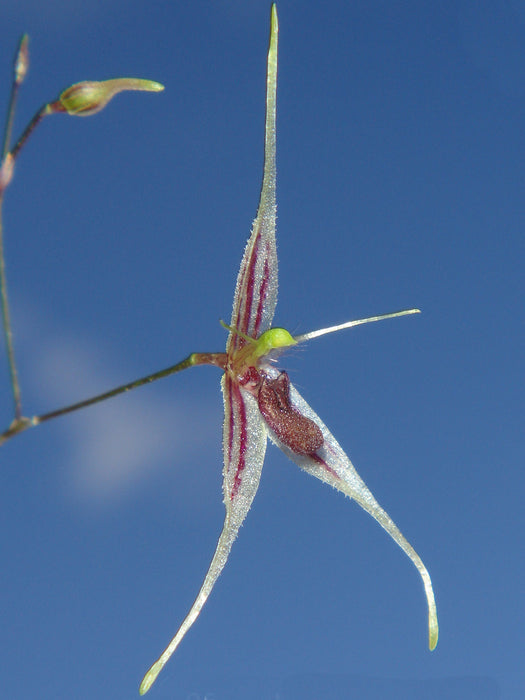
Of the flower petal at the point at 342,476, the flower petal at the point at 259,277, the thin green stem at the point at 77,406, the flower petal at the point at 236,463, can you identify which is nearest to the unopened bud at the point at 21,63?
the thin green stem at the point at 77,406

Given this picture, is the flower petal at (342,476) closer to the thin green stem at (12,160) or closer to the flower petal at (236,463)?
the flower petal at (236,463)

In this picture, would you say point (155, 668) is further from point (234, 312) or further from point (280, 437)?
point (234, 312)

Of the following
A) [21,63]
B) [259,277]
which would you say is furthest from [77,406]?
[259,277]

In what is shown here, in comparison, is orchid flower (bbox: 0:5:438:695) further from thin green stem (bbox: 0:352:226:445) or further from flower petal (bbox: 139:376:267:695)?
thin green stem (bbox: 0:352:226:445)

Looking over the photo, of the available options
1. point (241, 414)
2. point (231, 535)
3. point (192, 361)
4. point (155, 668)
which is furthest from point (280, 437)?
point (155, 668)

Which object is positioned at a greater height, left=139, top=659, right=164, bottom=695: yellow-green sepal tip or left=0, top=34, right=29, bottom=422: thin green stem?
left=0, top=34, right=29, bottom=422: thin green stem

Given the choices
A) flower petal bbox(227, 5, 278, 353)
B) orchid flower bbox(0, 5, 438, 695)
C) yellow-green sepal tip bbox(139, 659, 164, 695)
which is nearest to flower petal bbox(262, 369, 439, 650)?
orchid flower bbox(0, 5, 438, 695)

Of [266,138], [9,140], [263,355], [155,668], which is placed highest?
[9,140]
